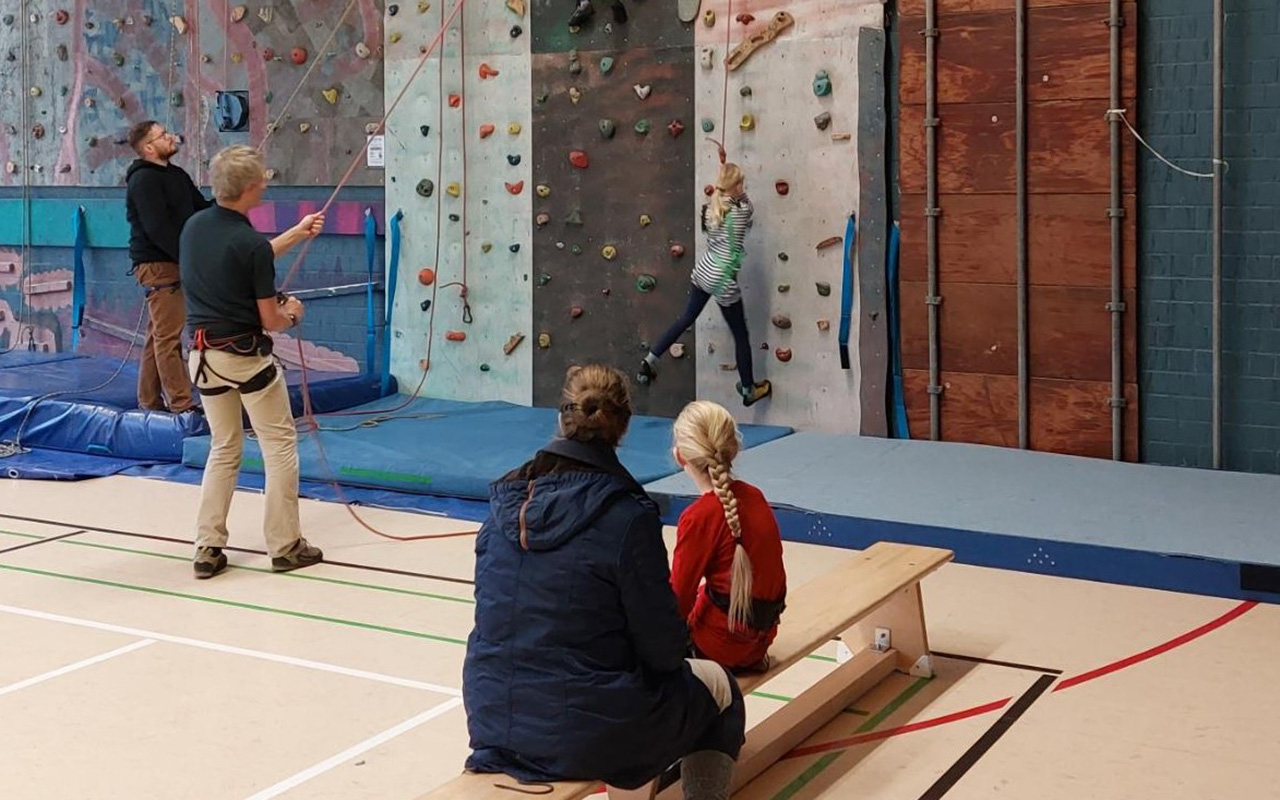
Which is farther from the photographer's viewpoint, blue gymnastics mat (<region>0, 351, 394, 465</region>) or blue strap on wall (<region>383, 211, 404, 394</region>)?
blue strap on wall (<region>383, 211, 404, 394</region>)

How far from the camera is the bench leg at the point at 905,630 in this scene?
460 cm

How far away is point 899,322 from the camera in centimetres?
769

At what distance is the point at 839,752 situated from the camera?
3.99 m

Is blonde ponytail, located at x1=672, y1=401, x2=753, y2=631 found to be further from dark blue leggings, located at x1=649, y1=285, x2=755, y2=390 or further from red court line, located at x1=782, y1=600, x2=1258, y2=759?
dark blue leggings, located at x1=649, y1=285, x2=755, y2=390

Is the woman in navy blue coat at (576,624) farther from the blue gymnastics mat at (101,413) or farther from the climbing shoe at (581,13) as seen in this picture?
the climbing shoe at (581,13)

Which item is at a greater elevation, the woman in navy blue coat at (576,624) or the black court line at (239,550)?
the woman in navy blue coat at (576,624)

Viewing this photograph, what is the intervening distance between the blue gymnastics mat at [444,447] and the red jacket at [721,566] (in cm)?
320

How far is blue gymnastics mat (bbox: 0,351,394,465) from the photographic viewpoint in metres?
7.97

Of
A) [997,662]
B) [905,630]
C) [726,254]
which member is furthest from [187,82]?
[997,662]

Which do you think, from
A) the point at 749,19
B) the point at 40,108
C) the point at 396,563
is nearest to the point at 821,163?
the point at 749,19

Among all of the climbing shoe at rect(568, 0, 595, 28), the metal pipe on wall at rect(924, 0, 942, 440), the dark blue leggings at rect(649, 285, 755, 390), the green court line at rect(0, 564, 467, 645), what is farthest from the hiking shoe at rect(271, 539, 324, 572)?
the climbing shoe at rect(568, 0, 595, 28)

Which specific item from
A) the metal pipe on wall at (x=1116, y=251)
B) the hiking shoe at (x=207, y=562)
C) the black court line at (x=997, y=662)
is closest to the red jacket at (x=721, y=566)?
the black court line at (x=997, y=662)

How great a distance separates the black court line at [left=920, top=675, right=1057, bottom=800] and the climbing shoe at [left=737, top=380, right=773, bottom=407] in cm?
358

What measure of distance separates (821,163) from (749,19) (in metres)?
0.84
